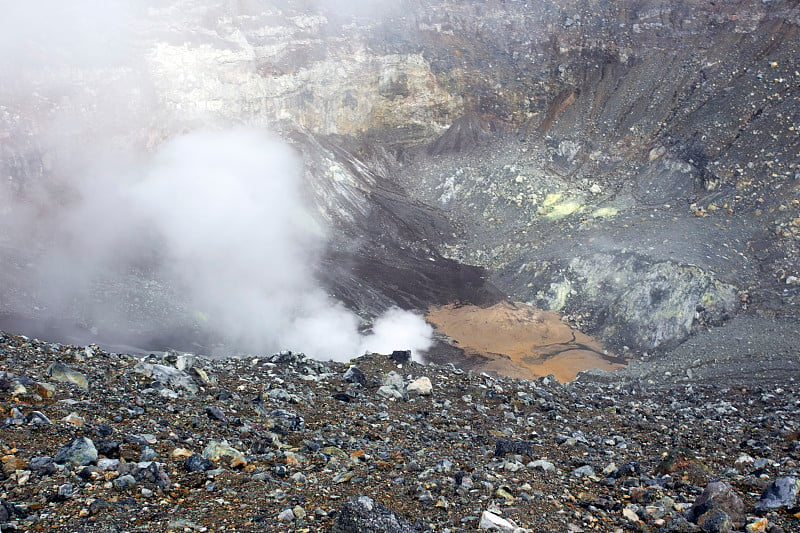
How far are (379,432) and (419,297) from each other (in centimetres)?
1862

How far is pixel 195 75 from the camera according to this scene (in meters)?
31.6

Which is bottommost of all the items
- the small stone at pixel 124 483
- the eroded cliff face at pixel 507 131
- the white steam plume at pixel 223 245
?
the small stone at pixel 124 483

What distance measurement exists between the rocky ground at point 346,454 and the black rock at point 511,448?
0.12ft

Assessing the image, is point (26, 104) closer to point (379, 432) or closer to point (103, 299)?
point (103, 299)

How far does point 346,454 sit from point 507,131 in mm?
31526

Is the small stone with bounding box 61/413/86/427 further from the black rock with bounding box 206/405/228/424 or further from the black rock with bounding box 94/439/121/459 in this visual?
the black rock with bounding box 206/405/228/424

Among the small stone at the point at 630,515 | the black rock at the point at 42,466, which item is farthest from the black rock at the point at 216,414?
the small stone at the point at 630,515

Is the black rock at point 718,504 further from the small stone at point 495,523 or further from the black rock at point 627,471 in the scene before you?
the small stone at point 495,523

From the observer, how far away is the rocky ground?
20.5ft

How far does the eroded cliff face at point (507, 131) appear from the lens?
25.4 meters

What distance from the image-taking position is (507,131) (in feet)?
122

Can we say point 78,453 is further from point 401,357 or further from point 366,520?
point 401,357

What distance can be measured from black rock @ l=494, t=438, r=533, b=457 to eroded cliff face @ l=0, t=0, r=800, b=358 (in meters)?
15.6

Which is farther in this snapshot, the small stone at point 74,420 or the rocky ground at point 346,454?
the small stone at point 74,420
